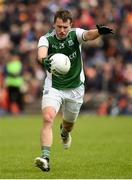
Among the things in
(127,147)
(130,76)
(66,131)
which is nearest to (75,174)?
(66,131)

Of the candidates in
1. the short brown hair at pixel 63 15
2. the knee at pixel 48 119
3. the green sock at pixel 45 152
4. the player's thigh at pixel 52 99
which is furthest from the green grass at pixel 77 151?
the short brown hair at pixel 63 15

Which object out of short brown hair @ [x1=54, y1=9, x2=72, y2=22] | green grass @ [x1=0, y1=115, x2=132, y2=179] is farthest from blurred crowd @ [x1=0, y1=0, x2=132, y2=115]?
short brown hair @ [x1=54, y1=9, x2=72, y2=22]

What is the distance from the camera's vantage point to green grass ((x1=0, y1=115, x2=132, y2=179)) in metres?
10.9

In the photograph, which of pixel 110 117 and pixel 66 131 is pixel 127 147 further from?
pixel 110 117

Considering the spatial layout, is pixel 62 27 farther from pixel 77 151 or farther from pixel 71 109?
pixel 77 151

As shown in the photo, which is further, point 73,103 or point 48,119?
point 73,103

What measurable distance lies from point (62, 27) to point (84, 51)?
17266mm

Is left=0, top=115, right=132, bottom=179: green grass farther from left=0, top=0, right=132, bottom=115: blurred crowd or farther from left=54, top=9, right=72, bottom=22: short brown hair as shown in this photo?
left=0, top=0, right=132, bottom=115: blurred crowd

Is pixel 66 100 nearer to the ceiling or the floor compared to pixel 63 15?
nearer to the floor

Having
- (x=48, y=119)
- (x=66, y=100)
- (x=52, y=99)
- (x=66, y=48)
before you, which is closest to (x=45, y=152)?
(x=48, y=119)

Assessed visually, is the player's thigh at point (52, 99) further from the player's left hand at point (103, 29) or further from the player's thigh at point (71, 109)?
the player's left hand at point (103, 29)

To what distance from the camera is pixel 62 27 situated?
11.5 metres

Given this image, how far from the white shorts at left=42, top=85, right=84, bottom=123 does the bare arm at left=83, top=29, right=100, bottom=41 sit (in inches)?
38.2

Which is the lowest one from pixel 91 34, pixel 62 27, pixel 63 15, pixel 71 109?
pixel 71 109
